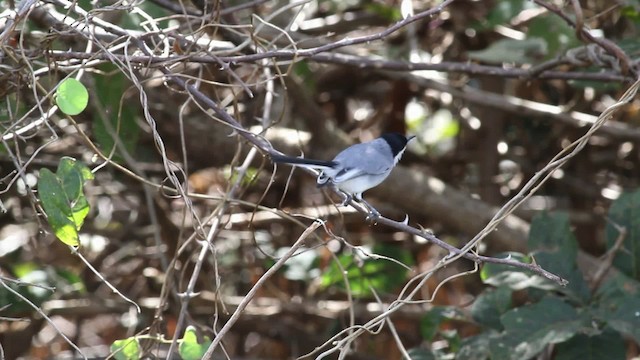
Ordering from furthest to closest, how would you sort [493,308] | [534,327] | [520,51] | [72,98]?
[520,51] < [493,308] < [534,327] < [72,98]

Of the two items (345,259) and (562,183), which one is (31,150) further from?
(562,183)

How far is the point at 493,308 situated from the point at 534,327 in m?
0.25

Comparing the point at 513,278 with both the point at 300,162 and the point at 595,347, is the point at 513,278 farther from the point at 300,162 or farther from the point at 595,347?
the point at 300,162

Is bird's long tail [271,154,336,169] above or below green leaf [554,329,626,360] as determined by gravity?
above

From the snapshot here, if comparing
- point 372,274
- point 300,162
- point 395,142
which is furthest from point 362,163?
point 372,274

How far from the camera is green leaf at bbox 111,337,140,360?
193cm

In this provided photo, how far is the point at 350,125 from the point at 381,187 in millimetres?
687

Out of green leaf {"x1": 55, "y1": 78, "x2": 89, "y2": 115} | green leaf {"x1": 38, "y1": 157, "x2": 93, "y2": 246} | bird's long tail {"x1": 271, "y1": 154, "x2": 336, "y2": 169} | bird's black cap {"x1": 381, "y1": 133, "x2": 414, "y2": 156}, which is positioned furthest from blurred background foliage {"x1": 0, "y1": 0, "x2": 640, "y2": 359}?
green leaf {"x1": 55, "y1": 78, "x2": 89, "y2": 115}

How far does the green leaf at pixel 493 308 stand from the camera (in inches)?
98.7

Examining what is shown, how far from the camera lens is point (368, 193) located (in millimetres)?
3221

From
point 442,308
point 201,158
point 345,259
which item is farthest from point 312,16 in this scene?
point 442,308

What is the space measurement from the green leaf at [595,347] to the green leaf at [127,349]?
1.09 m

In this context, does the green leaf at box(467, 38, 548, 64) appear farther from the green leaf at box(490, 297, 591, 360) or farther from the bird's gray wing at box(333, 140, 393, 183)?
the green leaf at box(490, 297, 591, 360)

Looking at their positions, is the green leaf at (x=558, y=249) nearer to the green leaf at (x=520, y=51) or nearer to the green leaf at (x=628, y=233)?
the green leaf at (x=628, y=233)
